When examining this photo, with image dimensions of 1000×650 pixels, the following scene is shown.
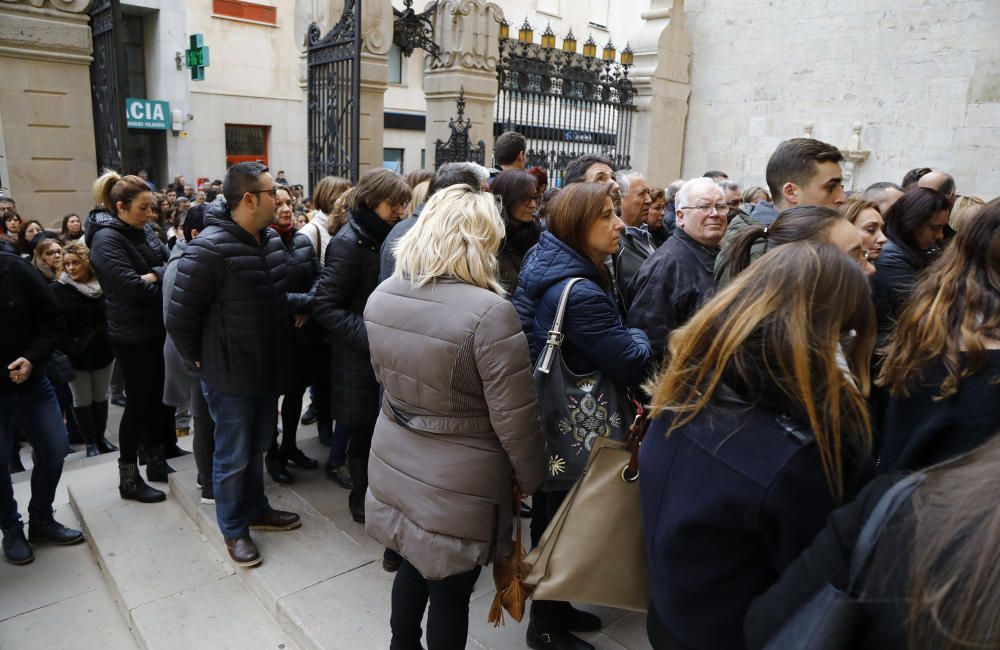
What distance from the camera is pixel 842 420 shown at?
143cm

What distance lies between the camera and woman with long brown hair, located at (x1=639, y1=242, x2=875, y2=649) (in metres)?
1.35

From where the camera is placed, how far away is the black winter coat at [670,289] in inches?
115

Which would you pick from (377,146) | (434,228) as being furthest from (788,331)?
(377,146)

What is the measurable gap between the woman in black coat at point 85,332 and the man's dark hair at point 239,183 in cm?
245

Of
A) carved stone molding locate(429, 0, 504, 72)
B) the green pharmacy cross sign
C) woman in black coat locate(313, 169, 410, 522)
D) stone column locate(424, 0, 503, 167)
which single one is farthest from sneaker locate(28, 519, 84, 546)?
the green pharmacy cross sign

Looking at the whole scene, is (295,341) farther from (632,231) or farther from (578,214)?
(578,214)

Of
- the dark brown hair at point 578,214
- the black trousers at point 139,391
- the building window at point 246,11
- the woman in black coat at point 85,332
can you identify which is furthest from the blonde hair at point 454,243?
the building window at point 246,11

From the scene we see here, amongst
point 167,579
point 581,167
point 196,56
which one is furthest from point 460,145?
point 196,56

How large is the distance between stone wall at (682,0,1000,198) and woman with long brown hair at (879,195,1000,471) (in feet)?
26.7

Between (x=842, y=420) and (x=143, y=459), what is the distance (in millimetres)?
4831

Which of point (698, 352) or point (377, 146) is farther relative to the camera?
point (377, 146)

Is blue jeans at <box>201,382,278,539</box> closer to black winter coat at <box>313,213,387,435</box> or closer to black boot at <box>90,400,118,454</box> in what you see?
black winter coat at <box>313,213,387,435</box>

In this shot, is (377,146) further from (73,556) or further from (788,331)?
(788,331)

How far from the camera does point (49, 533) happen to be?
389cm
